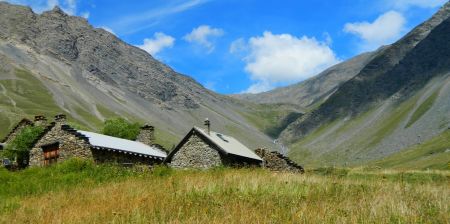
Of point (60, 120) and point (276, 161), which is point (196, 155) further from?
point (60, 120)

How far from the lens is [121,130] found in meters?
70.9

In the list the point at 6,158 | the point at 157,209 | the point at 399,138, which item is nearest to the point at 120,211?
the point at 157,209

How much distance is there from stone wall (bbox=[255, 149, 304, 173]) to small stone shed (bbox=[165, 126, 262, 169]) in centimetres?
195

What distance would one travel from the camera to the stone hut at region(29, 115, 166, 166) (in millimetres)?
40125

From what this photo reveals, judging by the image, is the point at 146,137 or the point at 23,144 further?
the point at 146,137

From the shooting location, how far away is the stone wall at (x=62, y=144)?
40.2 meters

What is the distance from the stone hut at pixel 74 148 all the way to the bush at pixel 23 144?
5.15m

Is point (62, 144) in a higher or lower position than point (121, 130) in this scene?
lower

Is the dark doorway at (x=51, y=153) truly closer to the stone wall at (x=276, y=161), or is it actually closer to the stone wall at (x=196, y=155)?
the stone wall at (x=196, y=155)

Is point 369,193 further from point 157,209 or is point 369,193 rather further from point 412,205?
point 157,209

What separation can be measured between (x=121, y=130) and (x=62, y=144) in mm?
29304

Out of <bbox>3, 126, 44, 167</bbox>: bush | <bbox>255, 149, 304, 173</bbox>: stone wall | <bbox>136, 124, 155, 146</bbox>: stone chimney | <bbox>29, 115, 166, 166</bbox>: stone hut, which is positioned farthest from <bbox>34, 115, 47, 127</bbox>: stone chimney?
<bbox>255, 149, 304, 173</bbox>: stone wall

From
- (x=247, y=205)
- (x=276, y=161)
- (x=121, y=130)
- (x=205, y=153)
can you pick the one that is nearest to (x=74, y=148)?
(x=205, y=153)

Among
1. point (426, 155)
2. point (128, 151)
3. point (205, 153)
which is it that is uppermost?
point (426, 155)
